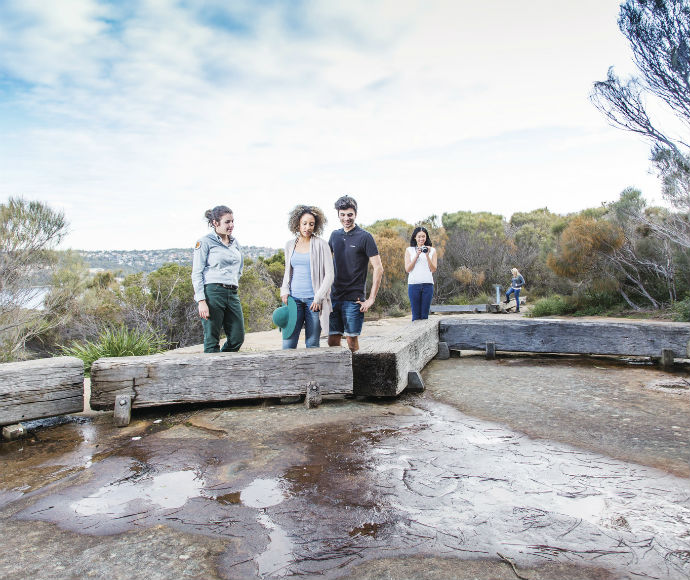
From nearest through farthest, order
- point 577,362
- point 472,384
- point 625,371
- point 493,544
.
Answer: point 493,544 < point 472,384 < point 625,371 < point 577,362

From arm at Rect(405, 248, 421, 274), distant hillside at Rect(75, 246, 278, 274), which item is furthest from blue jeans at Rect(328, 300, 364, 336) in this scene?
distant hillside at Rect(75, 246, 278, 274)

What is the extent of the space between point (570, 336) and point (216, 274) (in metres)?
4.25

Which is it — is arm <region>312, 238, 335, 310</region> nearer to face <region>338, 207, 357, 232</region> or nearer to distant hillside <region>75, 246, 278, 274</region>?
Answer: face <region>338, 207, 357, 232</region>

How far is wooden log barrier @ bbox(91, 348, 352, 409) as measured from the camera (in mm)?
4148

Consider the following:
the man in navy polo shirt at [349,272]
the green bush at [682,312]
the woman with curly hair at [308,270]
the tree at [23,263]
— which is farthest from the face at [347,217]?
the tree at [23,263]

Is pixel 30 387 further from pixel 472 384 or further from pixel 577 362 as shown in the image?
pixel 577 362

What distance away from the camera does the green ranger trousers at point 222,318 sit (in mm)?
4664

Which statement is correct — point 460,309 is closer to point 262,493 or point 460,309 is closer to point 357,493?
point 357,493

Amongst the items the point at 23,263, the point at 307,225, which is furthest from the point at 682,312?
the point at 23,263

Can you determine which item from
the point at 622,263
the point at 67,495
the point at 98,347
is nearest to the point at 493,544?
the point at 67,495

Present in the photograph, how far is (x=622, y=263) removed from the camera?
15016 millimetres

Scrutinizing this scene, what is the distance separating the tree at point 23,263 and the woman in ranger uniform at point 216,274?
12.9 metres

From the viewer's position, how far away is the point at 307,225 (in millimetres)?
4684

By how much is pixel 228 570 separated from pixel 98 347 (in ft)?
19.0
